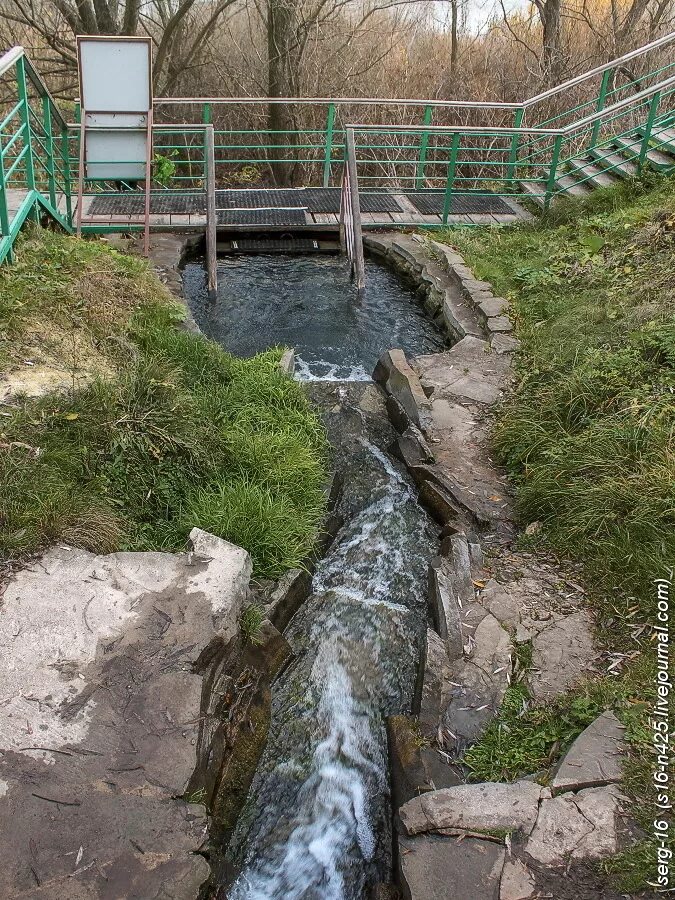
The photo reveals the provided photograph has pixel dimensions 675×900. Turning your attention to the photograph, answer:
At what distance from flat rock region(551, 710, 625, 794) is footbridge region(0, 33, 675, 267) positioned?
5.50m

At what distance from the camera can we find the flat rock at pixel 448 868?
240 cm

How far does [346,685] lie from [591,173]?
27.7ft

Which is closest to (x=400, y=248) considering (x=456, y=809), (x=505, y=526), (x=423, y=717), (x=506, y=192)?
(x=506, y=192)

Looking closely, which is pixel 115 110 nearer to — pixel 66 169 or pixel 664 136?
pixel 66 169

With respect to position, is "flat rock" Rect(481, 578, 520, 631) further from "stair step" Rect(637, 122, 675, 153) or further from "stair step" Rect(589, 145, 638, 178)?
"stair step" Rect(637, 122, 675, 153)

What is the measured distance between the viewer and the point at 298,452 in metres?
4.96

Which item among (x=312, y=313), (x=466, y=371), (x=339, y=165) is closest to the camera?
(x=466, y=371)

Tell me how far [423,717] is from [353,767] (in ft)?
1.45

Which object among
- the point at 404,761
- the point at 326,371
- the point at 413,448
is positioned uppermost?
the point at 326,371

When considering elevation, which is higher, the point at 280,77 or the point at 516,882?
the point at 280,77

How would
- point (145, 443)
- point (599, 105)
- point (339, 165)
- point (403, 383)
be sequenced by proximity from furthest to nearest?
point (339, 165) → point (599, 105) → point (403, 383) → point (145, 443)

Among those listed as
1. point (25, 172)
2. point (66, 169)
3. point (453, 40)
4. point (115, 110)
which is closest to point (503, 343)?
point (115, 110)

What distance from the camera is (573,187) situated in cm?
938

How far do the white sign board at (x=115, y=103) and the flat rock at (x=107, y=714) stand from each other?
578 cm
